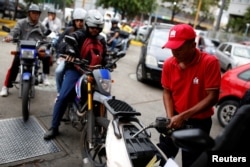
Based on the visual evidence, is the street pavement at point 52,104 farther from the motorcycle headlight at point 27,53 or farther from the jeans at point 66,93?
the motorcycle headlight at point 27,53

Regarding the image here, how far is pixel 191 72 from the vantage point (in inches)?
99.4

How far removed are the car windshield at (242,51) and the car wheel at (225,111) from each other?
7.83 m

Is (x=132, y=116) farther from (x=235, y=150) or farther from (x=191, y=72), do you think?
(x=235, y=150)

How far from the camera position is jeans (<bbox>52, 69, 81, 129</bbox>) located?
13.1ft

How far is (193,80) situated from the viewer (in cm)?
252

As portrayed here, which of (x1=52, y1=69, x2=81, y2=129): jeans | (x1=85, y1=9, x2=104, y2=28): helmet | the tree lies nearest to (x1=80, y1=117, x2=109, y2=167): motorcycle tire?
(x1=52, y1=69, x2=81, y2=129): jeans

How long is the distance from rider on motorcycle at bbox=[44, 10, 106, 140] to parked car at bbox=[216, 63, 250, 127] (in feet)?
9.39

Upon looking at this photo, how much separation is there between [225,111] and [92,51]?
126 inches

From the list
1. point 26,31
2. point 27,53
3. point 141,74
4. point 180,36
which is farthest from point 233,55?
point 180,36

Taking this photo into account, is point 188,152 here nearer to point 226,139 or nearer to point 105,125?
point 105,125

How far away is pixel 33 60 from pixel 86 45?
1201mm

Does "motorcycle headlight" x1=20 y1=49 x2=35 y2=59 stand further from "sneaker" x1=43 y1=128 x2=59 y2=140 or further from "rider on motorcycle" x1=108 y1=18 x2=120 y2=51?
"rider on motorcycle" x1=108 y1=18 x2=120 y2=51

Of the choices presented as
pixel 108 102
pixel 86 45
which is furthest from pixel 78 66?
pixel 108 102

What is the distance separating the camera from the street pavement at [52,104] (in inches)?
143
